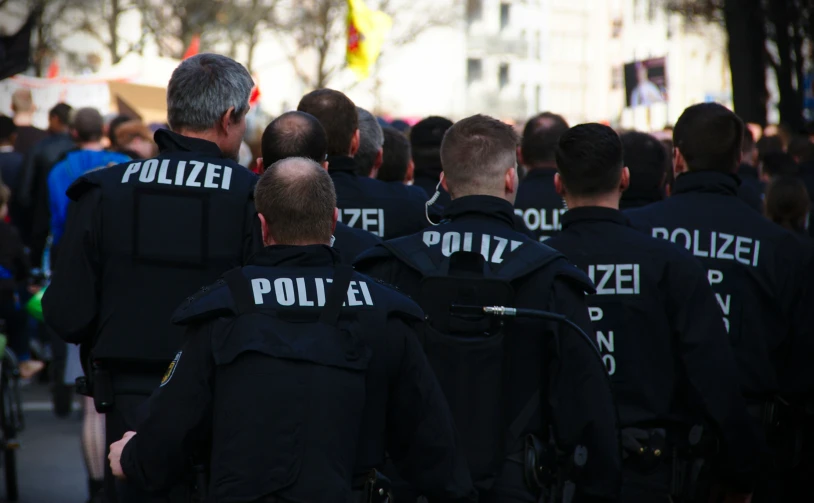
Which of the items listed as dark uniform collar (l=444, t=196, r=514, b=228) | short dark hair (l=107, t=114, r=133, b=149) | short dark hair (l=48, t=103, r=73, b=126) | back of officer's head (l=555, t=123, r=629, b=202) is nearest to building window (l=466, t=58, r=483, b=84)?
short dark hair (l=48, t=103, r=73, b=126)

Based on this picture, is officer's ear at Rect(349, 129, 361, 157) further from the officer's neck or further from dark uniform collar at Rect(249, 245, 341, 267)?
dark uniform collar at Rect(249, 245, 341, 267)

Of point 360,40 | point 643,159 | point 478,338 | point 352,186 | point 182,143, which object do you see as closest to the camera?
point 478,338

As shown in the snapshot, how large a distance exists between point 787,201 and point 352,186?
240 centimetres

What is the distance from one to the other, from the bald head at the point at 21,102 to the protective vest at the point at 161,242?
9066mm

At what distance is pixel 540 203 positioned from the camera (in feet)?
25.1

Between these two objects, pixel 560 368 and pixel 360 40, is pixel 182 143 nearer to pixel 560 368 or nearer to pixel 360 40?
pixel 560 368

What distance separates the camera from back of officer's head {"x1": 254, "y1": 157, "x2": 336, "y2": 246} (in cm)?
355

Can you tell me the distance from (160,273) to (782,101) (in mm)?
20363

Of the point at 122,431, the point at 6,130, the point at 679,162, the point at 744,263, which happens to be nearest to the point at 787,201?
the point at 679,162

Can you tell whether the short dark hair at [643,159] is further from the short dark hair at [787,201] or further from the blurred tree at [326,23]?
the blurred tree at [326,23]

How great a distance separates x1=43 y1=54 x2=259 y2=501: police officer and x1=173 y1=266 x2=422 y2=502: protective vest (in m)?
1.15

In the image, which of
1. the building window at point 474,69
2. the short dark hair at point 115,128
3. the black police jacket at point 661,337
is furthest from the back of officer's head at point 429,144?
the building window at point 474,69

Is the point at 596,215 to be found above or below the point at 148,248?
above

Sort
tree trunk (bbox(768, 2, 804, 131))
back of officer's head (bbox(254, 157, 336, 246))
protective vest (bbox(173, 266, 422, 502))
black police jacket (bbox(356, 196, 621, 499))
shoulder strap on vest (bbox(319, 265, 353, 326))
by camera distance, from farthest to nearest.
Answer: tree trunk (bbox(768, 2, 804, 131)) → black police jacket (bbox(356, 196, 621, 499)) → back of officer's head (bbox(254, 157, 336, 246)) → shoulder strap on vest (bbox(319, 265, 353, 326)) → protective vest (bbox(173, 266, 422, 502))
